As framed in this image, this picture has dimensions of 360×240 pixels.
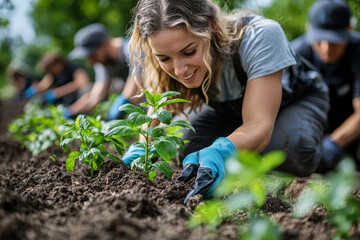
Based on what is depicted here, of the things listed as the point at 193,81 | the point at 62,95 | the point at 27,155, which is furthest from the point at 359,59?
the point at 62,95

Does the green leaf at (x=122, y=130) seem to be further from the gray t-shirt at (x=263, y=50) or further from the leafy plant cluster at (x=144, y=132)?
the gray t-shirt at (x=263, y=50)

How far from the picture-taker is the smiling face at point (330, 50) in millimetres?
3377

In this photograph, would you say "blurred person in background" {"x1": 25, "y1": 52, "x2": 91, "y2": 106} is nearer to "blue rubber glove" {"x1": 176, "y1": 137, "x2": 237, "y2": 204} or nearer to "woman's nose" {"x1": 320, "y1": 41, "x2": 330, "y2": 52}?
"woman's nose" {"x1": 320, "y1": 41, "x2": 330, "y2": 52}

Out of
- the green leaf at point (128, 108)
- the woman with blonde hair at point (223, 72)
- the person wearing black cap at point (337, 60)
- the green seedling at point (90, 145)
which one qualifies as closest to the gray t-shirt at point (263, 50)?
the woman with blonde hair at point (223, 72)

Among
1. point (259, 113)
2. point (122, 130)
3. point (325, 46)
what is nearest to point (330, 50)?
point (325, 46)

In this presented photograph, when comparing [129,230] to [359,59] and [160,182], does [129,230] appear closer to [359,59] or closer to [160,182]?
[160,182]

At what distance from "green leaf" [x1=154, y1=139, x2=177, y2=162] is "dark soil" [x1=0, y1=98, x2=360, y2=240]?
19 cm

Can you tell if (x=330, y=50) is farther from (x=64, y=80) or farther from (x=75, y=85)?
(x=64, y=80)

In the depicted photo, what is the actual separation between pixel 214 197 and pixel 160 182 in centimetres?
33

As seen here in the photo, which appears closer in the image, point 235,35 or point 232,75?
point 235,35

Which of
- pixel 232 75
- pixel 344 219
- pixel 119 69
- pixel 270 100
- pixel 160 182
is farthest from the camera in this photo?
pixel 119 69

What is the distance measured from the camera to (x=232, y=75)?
2.40 meters

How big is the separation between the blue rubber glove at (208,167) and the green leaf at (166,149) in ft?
0.60

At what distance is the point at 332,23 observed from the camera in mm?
3381
